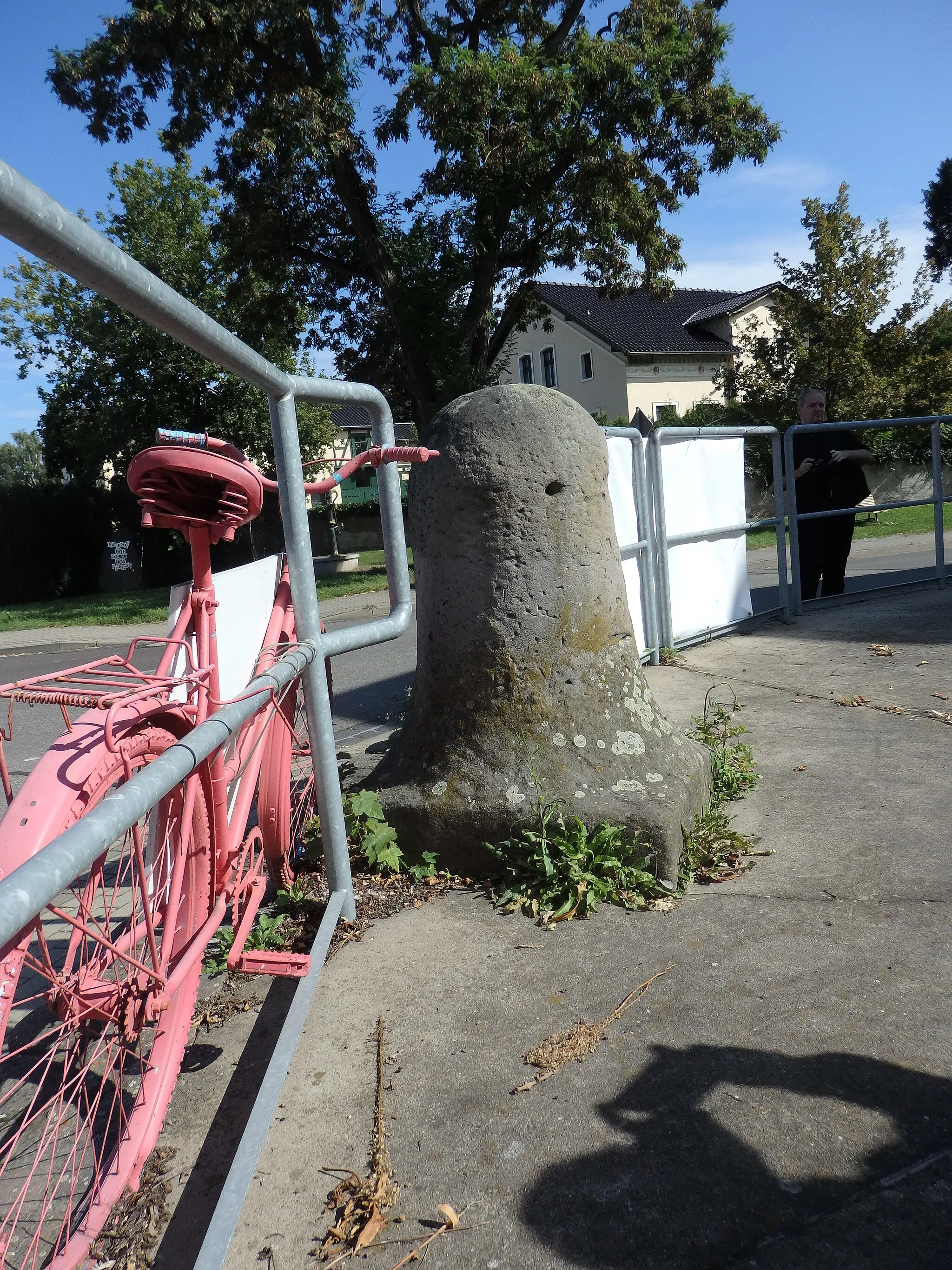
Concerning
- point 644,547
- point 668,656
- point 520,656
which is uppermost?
point 644,547

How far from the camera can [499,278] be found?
1827 cm

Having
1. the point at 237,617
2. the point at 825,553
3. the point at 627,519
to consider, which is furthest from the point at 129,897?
the point at 825,553

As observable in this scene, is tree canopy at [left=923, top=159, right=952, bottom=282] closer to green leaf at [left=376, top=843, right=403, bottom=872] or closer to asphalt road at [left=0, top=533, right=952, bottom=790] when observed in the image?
asphalt road at [left=0, top=533, right=952, bottom=790]

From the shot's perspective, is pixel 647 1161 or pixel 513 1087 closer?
pixel 647 1161

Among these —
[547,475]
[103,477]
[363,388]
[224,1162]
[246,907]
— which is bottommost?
[224,1162]

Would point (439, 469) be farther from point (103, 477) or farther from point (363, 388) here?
point (103, 477)

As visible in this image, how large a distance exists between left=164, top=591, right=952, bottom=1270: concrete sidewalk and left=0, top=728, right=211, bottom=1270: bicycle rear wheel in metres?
0.21

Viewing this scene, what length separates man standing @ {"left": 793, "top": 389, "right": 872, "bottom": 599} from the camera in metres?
8.83

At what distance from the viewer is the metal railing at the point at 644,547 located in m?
6.75

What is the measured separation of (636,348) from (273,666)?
40558 millimetres

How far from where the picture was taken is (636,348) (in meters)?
40.2

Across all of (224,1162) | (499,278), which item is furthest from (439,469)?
(499,278)

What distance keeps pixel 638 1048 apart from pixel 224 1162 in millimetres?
986

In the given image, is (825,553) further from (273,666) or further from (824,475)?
(273,666)
